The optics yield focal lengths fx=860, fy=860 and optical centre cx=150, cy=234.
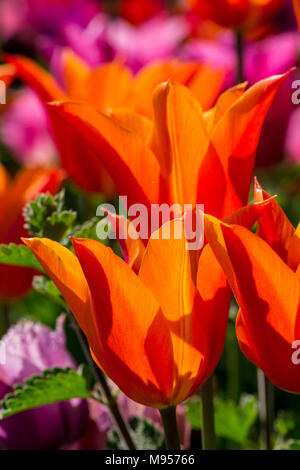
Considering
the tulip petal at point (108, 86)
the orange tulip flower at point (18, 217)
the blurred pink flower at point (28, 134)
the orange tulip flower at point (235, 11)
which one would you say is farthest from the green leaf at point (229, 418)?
the blurred pink flower at point (28, 134)

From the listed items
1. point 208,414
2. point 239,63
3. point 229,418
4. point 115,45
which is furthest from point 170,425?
point 115,45

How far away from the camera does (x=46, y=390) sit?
0.42m

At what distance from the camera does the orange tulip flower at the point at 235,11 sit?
0.71m

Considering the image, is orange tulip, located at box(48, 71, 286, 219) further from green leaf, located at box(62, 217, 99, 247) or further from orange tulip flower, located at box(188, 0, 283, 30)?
orange tulip flower, located at box(188, 0, 283, 30)

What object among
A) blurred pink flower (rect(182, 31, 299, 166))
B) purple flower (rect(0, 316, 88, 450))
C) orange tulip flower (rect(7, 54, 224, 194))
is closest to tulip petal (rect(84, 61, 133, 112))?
orange tulip flower (rect(7, 54, 224, 194))

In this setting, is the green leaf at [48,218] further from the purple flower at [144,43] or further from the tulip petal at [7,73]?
the purple flower at [144,43]

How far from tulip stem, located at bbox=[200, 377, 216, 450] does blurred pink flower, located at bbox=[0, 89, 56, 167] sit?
2.21ft

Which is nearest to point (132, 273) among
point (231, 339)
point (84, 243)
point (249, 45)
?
point (84, 243)

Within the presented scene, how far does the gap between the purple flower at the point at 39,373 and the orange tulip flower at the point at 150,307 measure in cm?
13

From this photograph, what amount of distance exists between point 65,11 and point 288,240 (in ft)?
2.53

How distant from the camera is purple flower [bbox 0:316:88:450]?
0.48 m

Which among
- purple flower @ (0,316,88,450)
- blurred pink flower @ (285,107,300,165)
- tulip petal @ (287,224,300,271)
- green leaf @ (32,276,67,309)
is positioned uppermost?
tulip petal @ (287,224,300,271)

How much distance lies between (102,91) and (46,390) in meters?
0.28

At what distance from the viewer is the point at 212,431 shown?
41 centimetres
